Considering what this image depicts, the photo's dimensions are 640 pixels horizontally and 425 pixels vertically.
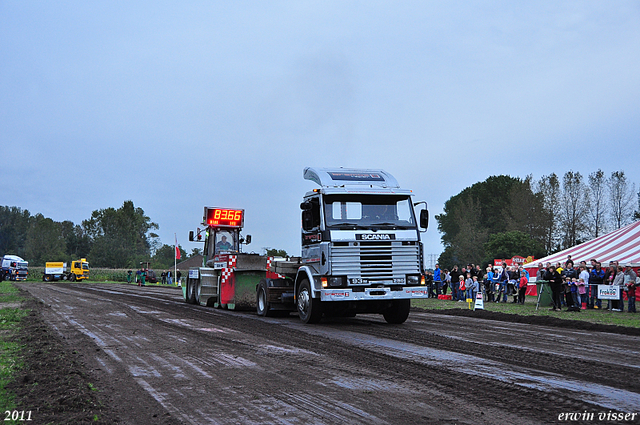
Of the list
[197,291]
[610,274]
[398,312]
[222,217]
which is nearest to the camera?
[398,312]

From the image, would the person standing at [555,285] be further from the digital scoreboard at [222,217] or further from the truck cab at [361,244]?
the digital scoreboard at [222,217]

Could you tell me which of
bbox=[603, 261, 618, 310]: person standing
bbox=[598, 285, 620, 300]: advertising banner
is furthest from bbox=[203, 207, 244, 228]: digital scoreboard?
bbox=[603, 261, 618, 310]: person standing

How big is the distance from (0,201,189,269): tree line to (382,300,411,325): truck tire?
113529mm

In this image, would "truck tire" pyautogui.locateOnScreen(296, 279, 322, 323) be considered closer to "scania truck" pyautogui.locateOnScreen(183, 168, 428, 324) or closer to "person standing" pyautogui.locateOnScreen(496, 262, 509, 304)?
"scania truck" pyautogui.locateOnScreen(183, 168, 428, 324)

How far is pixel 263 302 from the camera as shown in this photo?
1655cm

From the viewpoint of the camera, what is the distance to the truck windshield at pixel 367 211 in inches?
527

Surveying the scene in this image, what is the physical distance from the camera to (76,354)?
873 cm

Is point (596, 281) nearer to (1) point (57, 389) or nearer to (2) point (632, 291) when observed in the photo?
(2) point (632, 291)

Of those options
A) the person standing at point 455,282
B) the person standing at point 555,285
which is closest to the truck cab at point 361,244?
the person standing at point 555,285

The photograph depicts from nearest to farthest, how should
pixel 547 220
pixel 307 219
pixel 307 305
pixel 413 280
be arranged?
pixel 413 280, pixel 307 219, pixel 307 305, pixel 547 220

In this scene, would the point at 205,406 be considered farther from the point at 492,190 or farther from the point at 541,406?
the point at 492,190

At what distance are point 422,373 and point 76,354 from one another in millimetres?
5250

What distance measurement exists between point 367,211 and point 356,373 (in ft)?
21.6

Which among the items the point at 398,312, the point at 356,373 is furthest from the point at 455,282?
the point at 356,373
